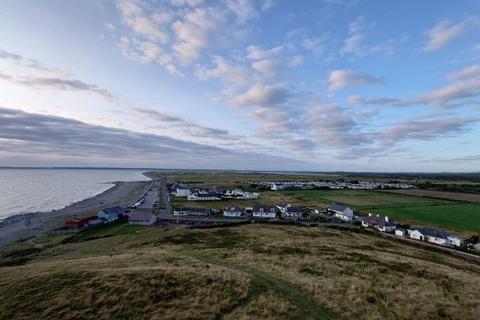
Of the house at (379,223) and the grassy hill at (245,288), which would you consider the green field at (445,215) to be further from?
the grassy hill at (245,288)

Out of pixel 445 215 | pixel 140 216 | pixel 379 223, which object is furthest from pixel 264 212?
pixel 445 215

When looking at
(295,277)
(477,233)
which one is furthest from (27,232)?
(477,233)

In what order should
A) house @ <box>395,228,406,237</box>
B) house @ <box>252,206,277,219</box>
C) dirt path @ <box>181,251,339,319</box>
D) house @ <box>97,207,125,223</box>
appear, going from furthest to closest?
1. house @ <box>252,206,277,219</box>
2. house @ <box>97,207,125,223</box>
3. house @ <box>395,228,406,237</box>
4. dirt path @ <box>181,251,339,319</box>

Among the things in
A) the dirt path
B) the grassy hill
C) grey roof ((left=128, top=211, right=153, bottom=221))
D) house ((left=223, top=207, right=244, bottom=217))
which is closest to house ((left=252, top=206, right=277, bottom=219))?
house ((left=223, top=207, right=244, bottom=217))

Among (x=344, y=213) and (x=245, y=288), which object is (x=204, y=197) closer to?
(x=344, y=213)

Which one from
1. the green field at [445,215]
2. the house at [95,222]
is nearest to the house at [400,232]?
the green field at [445,215]

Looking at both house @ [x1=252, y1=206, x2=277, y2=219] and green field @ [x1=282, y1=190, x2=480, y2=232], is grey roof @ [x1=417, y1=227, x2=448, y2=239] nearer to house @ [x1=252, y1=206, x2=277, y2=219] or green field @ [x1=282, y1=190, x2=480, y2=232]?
Result: green field @ [x1=282, y1=190, x2=480, y2=232]

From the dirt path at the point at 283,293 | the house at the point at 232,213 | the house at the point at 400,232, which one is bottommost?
the house at the point at 400,232
